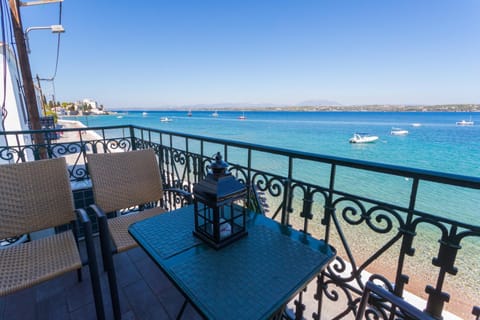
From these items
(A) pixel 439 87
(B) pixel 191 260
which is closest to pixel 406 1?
(B) pixel 191 260

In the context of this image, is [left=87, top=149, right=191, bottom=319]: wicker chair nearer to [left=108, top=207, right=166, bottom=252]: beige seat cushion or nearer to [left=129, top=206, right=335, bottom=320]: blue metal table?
[left=108, top=207, right=166, bottom=252]: beige seat cushion

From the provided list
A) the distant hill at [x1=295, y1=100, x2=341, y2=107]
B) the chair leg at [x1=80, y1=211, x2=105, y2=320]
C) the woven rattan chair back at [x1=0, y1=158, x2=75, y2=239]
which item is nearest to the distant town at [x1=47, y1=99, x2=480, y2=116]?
the distant hill at [x1=295, y1=100, x2=341, y2=107]

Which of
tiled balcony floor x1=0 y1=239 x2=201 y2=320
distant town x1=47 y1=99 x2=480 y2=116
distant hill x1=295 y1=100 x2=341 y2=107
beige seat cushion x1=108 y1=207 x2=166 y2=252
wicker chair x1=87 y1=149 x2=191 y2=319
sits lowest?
tiled balcony floor x1=0 y1=239 x2=201 y2=320

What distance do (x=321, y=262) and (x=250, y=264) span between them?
281mm

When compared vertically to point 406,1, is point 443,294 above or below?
below

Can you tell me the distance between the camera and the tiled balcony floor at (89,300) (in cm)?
141

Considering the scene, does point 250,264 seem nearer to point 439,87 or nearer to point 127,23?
point 127,23

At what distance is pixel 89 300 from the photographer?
1.51m

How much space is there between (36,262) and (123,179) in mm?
720

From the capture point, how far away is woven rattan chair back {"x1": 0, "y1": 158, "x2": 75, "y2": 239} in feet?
4.45

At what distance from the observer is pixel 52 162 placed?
1.51 m

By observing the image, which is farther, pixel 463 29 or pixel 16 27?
pixel 463 29

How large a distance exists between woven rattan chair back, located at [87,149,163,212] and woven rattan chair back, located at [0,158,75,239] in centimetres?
19

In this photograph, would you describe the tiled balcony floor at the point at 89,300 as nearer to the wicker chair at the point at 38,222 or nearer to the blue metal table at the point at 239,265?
the wicker chair at the point at 38,222
